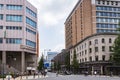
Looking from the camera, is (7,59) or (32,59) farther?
(32,59)

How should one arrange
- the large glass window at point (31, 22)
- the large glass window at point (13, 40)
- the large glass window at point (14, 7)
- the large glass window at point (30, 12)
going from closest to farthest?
1. the large glass window at point (13, 40)
2. the large glass window at point (14, 7)
3. the large glass window at point (31, 22)
4. the large glass window at point (30, 12)

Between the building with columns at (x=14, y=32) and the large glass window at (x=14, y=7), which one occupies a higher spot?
the large glass window at (x=14, y=7)

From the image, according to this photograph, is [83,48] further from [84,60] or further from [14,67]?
[14,67]

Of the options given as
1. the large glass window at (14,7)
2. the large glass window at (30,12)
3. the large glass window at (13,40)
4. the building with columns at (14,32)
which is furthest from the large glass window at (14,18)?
the large glass window at (13,40)

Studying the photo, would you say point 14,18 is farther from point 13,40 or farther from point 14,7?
point 13,40

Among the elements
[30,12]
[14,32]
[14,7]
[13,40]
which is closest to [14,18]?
[14,7]

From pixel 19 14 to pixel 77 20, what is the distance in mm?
65475

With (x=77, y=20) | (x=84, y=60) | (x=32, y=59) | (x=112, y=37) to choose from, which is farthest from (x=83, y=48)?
(x=77, y=20)

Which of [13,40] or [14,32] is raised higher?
[14,32]

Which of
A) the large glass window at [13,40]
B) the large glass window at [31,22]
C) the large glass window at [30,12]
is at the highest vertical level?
the large glass window at [30,12]

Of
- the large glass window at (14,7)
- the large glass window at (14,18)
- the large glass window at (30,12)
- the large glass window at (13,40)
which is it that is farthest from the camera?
the large glass window at (30,12)

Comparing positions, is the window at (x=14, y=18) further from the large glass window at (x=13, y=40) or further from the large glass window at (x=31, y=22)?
the large glass window at (x=13, y=40)

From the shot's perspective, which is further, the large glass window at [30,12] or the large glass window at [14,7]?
the large glass window at [30,12]

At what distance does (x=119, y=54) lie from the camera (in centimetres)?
8894
